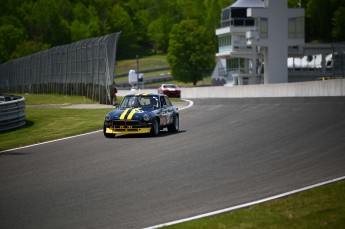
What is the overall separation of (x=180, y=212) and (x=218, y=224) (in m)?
1.09

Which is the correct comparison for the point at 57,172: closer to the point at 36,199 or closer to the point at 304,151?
the point at 36,199

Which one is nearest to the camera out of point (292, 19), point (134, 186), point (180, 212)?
point (180, 212)

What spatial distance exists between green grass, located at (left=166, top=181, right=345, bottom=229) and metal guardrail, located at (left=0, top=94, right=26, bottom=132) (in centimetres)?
1684

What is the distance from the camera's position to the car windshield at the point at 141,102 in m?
23.2

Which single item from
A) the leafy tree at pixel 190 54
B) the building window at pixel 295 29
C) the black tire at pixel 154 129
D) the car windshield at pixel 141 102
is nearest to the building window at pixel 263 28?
the building window at pixel 295 29

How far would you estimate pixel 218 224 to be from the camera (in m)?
9.50

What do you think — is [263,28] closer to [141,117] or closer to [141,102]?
[141,102]

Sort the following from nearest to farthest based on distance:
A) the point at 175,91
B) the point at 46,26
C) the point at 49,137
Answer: the point at 49,137 < the point at 175,91 < the point at 46,26

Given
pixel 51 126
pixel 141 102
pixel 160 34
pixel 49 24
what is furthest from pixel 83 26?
pixel 141 102

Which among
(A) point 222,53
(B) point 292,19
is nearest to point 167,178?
(B) point 292,19

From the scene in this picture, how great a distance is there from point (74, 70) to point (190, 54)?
3233 inches

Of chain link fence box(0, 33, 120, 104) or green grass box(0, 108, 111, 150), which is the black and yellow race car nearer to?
green grass box(0, 108, 111, 150)

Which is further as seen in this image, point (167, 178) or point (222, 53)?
point (222, 53)

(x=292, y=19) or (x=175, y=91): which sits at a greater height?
(x=292, y=19)
